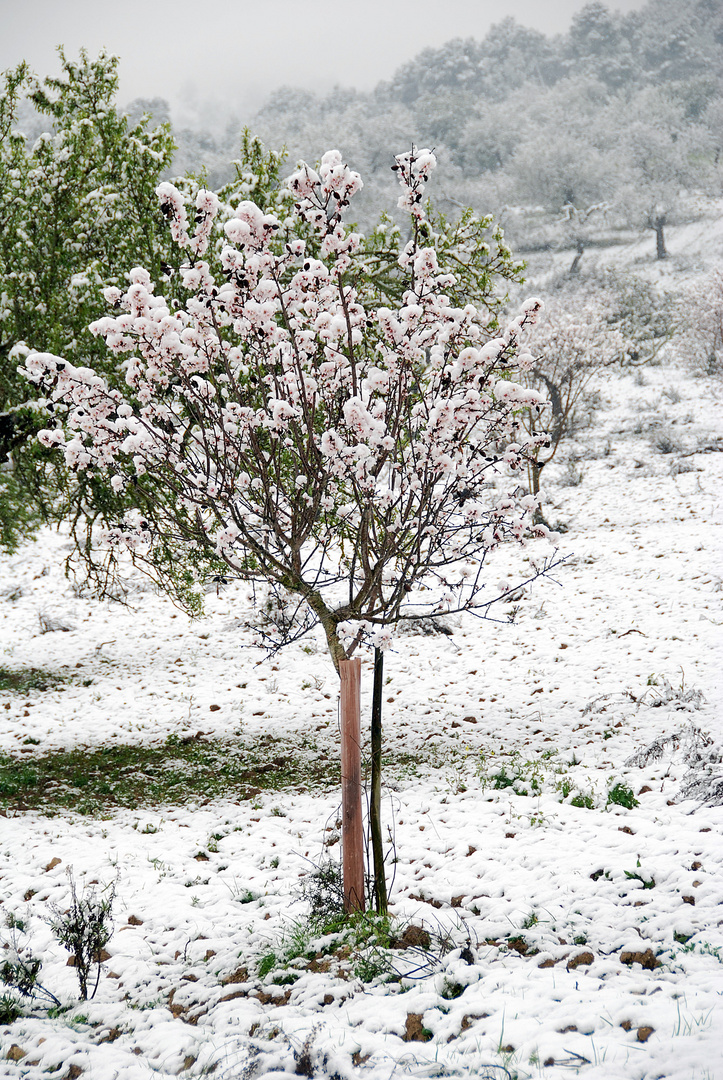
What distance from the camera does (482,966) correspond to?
282cm

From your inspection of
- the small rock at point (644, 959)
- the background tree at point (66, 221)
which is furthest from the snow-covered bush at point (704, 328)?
the small rock at point (644, 959)

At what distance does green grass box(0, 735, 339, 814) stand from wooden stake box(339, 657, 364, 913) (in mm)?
2280

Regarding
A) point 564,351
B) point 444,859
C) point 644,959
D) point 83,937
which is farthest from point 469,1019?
point 564,351

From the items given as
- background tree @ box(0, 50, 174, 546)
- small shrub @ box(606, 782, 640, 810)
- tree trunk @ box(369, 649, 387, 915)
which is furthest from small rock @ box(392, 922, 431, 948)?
background tree @ box(0, 50, 174, 546)

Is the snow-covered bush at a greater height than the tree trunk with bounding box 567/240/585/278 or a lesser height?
lesser

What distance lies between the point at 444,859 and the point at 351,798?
1068mm

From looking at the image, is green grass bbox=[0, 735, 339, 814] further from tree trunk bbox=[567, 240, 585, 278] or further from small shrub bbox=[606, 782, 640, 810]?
tree trunk bbox=[567, 240, 585, 278]

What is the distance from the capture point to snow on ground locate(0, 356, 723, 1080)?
7.77 ft

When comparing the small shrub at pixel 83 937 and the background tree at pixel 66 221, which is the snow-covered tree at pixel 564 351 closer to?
the background tree at pixel 66 221

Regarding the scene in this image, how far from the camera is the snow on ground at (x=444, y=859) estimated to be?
2367 millimetres

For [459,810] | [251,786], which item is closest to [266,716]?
[251,786]

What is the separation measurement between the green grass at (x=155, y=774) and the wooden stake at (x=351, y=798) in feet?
7.48

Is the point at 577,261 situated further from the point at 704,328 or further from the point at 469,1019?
the point at 469,1019

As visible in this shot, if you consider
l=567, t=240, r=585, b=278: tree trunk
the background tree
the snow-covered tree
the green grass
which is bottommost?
the green grass
